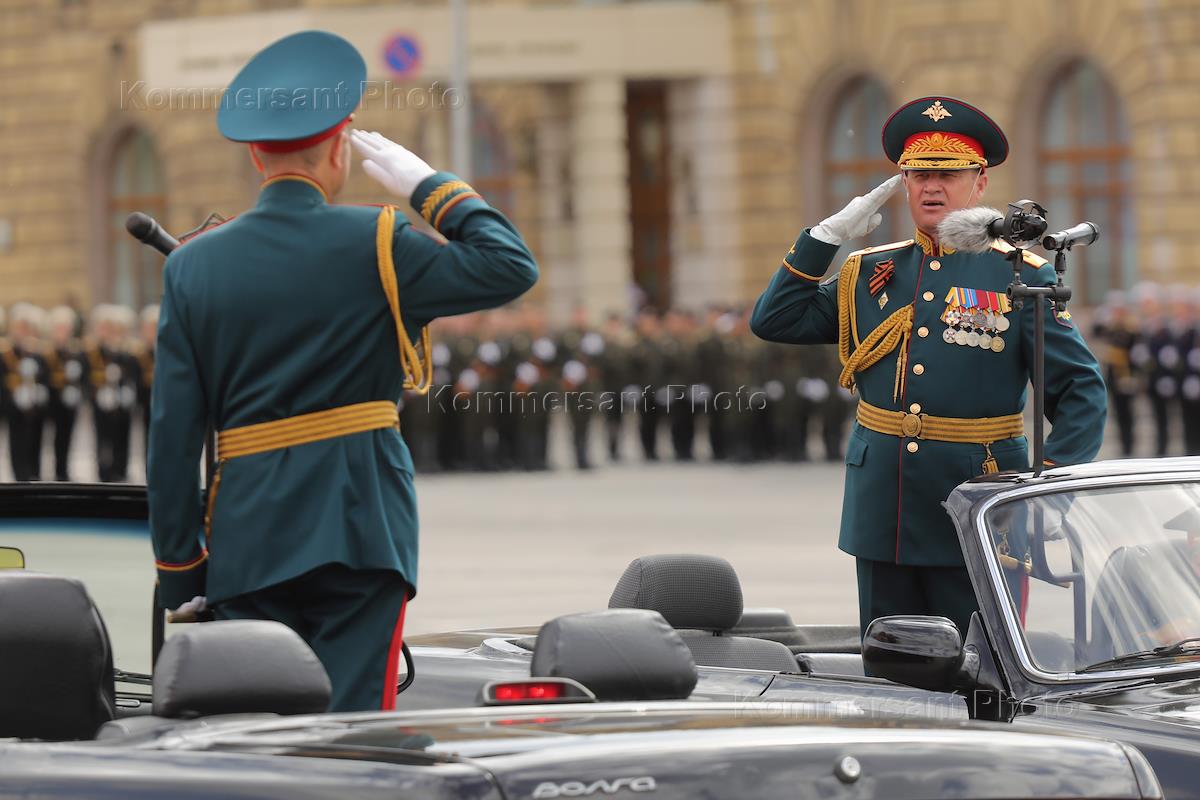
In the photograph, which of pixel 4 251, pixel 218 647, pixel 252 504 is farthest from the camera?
pixel 4 251

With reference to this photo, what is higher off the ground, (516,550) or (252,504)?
(252,504)

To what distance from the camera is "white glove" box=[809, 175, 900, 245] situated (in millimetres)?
6301

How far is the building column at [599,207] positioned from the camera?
108 feet

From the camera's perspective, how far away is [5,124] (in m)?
40.0

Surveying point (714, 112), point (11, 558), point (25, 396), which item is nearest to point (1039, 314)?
point (11, 558)

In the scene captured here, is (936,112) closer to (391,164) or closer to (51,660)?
(391,164)

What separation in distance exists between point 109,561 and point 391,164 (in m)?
1.16

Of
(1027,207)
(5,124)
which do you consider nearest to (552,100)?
(5,124)

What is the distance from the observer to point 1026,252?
250 inches

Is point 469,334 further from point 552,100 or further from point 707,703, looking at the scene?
point 707,703

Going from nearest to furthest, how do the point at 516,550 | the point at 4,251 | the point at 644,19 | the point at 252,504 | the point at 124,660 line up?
the point at 252,504 → the point at 124,660 → the point at 516,550 → the point at 644,19 → the point at 4,251

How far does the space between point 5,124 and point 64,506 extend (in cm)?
3626

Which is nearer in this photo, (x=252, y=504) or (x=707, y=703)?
(x=707, y=703)

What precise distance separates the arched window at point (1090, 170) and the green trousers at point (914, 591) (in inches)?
997
